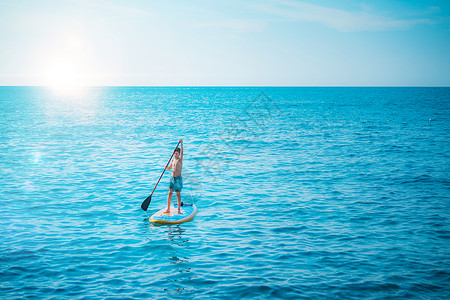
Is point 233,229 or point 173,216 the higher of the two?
point 173,216

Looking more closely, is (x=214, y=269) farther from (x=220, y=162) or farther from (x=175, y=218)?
(x=220, y=162)

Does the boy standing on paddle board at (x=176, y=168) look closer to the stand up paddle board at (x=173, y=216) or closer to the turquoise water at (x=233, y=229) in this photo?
the stand up paddle board at (x=173, y=216)

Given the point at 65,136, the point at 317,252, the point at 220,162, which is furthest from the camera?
the point at 65,136

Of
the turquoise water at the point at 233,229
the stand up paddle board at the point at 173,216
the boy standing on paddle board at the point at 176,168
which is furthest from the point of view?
the boy standing on paddle board at the point at 176,168

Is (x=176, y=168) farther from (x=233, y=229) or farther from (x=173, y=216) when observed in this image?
(x=233, y=229)

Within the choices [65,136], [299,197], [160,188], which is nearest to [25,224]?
[160,188]

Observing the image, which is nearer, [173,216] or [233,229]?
[233,229]

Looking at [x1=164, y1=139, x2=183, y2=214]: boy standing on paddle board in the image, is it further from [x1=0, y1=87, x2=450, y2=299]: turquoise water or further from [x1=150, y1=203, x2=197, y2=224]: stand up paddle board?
[x1=0, y1=87, x2=450, y2=299]: turquoise water

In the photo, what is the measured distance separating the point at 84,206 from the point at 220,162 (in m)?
13.2

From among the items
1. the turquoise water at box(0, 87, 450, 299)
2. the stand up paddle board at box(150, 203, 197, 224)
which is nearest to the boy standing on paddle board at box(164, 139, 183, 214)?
the stand up paddle board at box(150, 203, 197, 224)

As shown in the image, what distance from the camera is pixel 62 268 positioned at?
1076 cm

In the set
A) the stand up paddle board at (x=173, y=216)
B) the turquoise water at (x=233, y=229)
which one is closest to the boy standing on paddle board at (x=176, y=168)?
the stand up paddle board at (x=173, y=216)

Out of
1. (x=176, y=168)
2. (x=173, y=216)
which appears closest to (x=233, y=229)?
(x=173, y=216)

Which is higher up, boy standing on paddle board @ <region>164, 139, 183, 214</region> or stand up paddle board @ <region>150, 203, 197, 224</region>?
boy standing on paddle board @ <region>164, 139, 183, 214</region>
